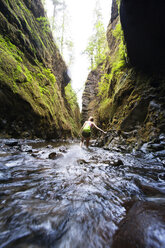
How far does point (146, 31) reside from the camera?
11.2ft

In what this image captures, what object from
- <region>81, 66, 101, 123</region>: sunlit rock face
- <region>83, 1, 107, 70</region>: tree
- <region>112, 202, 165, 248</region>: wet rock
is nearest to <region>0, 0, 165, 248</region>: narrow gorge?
<region>112, 202, 165, 248</region>: wet rock

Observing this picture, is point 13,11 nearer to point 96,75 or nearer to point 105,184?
point 105,184

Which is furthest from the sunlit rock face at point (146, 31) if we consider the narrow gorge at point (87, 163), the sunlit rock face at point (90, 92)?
the sunlit rock face at point (90, 92)

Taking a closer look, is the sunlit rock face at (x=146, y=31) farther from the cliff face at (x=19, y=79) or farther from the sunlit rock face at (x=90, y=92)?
the sunlit rock face at (x=90, y=92)

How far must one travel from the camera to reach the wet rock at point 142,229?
60 cm

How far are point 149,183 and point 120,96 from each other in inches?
178

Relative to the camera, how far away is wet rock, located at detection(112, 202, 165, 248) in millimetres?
602

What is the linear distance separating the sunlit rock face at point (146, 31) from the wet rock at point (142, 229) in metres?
4.33

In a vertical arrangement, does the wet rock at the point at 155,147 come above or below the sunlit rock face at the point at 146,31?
below

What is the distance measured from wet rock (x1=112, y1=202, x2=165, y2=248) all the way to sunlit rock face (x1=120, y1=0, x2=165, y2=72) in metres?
4.33

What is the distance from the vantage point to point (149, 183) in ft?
4.94

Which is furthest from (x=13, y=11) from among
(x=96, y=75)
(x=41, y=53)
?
(x=96, y=75)

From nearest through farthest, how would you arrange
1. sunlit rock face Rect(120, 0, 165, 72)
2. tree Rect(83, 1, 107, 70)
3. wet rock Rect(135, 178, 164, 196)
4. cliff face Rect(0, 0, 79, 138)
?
1. wet rock Rect(135, 178, 164, 196)
2. sunlit rock face Rect(120, 0, 165, 72)
3. cliff face Rect(0, 0, 79, 138)
4. tree Rect(83, 1, 107, 70)

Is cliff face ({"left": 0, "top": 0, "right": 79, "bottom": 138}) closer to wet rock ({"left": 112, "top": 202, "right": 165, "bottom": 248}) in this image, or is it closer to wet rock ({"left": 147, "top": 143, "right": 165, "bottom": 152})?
wet rock ({"left": 112, "top": 202, "right": 165, "bottom": 248})
